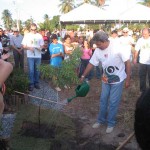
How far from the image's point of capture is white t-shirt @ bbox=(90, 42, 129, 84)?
4.79 m

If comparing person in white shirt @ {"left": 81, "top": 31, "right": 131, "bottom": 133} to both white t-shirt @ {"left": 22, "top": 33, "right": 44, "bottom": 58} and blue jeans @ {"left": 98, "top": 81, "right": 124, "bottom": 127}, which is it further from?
white t-shirt @ {"left": 22, "top": 33, "right": 44, "bottom": 58}

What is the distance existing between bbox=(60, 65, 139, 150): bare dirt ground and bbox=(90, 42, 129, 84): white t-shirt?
97 centimetres

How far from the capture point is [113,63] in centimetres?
480

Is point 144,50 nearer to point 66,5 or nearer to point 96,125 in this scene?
point 96,125

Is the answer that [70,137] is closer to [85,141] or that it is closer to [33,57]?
[85,141]

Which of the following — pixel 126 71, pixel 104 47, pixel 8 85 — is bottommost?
pixel 8 85

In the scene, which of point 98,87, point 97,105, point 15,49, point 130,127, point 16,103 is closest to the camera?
point 130,127

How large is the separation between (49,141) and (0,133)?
897 millimetres

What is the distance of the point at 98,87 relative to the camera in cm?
876

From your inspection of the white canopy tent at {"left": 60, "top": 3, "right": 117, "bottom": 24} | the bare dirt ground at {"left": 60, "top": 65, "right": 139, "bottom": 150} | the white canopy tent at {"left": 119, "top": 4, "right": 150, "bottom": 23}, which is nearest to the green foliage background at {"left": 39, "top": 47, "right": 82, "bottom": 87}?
the bare dirt ground at {"left": 60, "top": 65, "right": 139, "bottom": 150}

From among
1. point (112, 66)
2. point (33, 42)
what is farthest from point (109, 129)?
point (33, 42)

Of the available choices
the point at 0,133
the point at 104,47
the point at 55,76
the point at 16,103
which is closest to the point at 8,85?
the point at 16,103

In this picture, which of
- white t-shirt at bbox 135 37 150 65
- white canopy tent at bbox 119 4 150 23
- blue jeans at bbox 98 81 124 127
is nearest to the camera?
blue jeans at bbox 98 81 124 127

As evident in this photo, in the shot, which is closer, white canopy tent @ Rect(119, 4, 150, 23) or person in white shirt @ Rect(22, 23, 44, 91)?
person in white shirt @ Rect(22, 23, 44, 91)
